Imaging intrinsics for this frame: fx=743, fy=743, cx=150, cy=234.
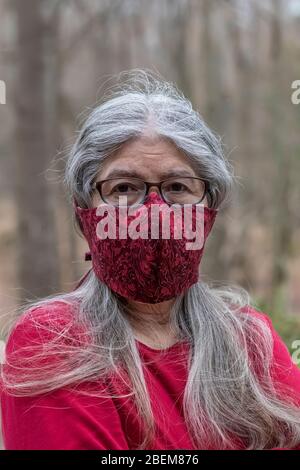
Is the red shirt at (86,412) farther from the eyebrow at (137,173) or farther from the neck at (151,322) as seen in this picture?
the eyebrow at (137,173)

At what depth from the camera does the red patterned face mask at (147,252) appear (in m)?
2.53

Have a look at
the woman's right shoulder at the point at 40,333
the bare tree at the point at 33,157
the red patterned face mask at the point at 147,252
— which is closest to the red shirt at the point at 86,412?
the woman's right shoulder at the point at 40,333

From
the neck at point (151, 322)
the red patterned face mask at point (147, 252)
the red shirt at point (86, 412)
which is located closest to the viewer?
the red shirt at point (86, 412)

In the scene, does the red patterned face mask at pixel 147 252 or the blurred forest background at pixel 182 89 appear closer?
the red patterned face mask at pixel 147 252

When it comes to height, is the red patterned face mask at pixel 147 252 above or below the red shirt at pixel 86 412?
above

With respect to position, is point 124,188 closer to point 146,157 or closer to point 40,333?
point 146,157

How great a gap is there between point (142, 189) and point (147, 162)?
0.31 feet

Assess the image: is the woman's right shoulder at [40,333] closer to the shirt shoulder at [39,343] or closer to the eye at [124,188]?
the shirt shoulder at [39,343]

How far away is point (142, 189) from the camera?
8.46 feet

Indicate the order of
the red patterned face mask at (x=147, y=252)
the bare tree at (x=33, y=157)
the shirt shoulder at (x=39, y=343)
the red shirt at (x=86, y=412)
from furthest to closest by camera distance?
the bare tree at (x=33, y=157)
the red patterned face mask at (x=147, y=252)
the shirt shoulder at (x=39, y=343)
the red shirt at (x=86, y=412)


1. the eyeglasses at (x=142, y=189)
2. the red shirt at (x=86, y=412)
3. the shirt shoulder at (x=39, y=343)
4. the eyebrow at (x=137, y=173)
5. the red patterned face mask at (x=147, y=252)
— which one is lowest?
the red shirt at (x=86, y=412)

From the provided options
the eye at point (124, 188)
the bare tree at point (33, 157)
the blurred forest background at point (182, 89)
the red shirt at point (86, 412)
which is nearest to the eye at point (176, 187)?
the eye at point (124, 188)

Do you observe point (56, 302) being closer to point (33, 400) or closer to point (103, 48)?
Result: point (33, 400)

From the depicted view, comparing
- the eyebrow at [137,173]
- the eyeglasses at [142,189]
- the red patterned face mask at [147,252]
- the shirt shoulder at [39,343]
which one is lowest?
the shirt shoulder at [39,343]
